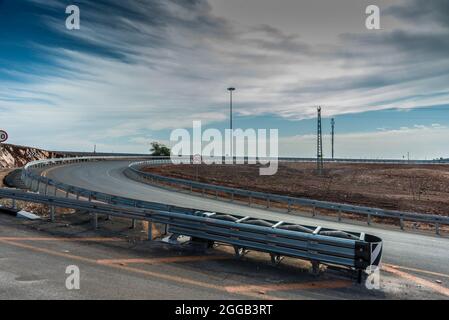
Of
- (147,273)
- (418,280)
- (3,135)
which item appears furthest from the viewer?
(3,135)

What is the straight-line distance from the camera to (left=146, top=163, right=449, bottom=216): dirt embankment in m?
25.9

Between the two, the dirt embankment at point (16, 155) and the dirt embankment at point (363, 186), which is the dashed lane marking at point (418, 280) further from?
the dirt embankment at point (16, 155)

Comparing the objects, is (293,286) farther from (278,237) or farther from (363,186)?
(363,186)

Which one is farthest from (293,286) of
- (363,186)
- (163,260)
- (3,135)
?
(363,186)

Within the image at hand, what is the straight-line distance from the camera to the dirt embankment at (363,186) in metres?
25.9

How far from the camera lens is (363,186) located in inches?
1471

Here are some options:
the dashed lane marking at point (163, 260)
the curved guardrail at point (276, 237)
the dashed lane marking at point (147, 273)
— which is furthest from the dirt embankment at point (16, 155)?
the dashed lane marking at point (163, 260)

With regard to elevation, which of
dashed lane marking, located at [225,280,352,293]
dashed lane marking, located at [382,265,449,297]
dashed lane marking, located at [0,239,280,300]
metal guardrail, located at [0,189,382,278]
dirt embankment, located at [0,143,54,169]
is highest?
dirt embankment, located at [0,143,54,169]

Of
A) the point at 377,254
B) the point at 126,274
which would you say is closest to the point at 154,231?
the point at 126,274

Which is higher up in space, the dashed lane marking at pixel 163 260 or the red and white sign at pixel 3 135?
the red and white sign at pixel 3 135

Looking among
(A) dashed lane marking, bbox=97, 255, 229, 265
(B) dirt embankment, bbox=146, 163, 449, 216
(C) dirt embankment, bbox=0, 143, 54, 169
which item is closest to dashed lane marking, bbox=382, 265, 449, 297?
(A) dashed lane marking, bbox=97, 255, 229, 265

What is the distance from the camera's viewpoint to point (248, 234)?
309 inches

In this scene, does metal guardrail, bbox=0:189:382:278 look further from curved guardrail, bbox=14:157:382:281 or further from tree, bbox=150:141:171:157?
tree, bbox=150:141:171:157
